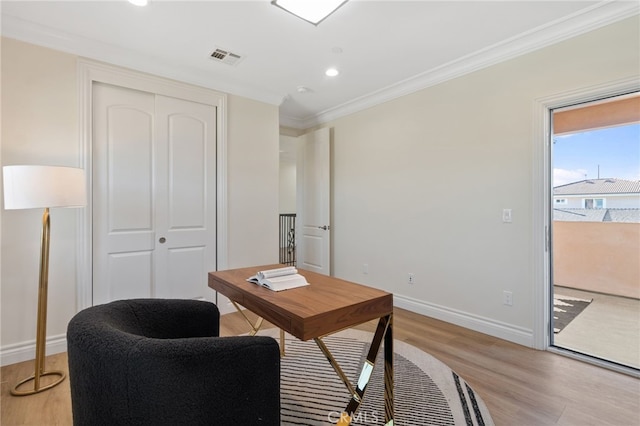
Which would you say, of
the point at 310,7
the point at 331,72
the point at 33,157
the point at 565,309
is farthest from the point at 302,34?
the point at 565,309

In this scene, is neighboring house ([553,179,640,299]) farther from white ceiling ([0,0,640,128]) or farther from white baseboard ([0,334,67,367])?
white baseboard ([0,334,67,367])

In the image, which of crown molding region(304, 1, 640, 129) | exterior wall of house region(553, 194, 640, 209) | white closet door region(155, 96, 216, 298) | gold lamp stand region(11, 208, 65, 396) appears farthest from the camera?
exterior wall of house region(553, 194, 640, 209)

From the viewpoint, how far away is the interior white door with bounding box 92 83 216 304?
8.90 ft

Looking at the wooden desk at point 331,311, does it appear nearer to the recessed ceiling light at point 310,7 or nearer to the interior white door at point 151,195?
the interior white door at point 151,195

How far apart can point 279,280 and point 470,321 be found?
87.8 inches

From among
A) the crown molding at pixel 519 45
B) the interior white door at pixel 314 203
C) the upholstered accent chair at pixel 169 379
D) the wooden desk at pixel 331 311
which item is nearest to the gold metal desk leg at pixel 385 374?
the wooden desk at pixel 331 311

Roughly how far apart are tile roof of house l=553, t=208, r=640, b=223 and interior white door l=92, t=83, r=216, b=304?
420 cm

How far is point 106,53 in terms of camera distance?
2662mm

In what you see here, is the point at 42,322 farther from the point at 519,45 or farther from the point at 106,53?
the point at 519,45

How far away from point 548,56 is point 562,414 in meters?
2.59

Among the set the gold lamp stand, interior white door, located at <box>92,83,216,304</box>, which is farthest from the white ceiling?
the gold lamp stand

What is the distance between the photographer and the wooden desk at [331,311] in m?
1.28

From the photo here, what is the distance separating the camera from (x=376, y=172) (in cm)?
392

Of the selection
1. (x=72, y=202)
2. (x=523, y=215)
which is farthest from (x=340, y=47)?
(x=72, y=202)
